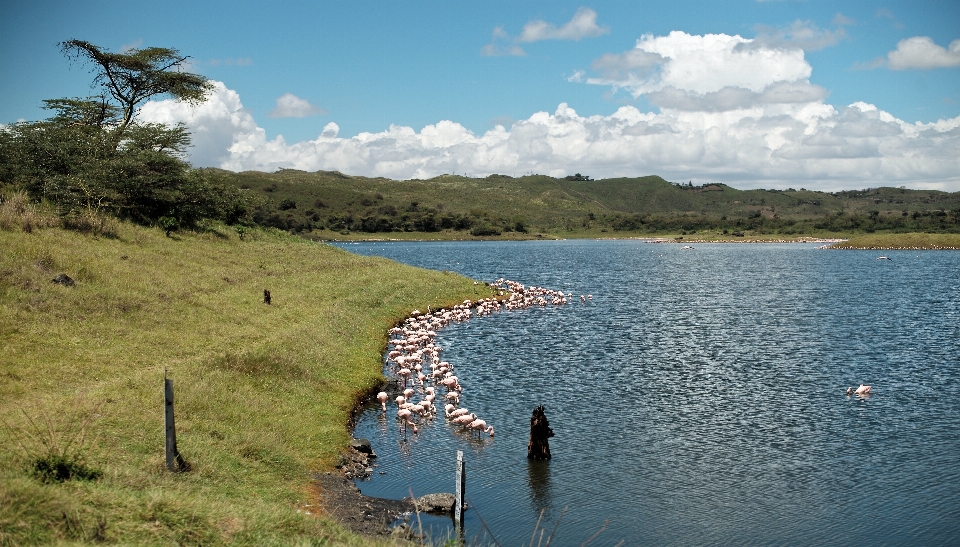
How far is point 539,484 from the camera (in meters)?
16.0

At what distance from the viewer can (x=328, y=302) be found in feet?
111

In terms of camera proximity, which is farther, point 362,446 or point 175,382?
point 362,446

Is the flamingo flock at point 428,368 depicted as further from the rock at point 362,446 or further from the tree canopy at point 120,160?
the tree canopy at point 120,160

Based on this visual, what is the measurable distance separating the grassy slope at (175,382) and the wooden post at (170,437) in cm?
26

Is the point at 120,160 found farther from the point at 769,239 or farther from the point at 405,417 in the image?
the point at 769,239

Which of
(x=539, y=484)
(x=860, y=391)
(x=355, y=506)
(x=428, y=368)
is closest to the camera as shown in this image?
(x=355, y=506)

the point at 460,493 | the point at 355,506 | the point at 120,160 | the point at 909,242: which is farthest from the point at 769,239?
the point at 355,506

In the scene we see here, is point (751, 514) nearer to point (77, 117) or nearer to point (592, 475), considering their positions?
point (592, 475)

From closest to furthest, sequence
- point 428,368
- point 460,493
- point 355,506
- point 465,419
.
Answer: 1. point 460,493
2. point 355,506
3. point 465,419
4. point 428,368

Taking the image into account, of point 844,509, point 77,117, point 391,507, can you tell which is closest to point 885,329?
point 844,509

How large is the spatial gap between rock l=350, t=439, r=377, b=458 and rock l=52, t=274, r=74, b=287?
40.8 ft

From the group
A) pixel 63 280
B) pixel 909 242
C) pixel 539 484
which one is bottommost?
pixel 539 484

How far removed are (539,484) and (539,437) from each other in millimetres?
1533

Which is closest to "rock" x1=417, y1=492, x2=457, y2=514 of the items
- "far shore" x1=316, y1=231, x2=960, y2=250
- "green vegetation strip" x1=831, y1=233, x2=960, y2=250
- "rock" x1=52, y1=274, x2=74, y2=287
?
"rock" x1=52, y1=274, x2=74, y2=287
